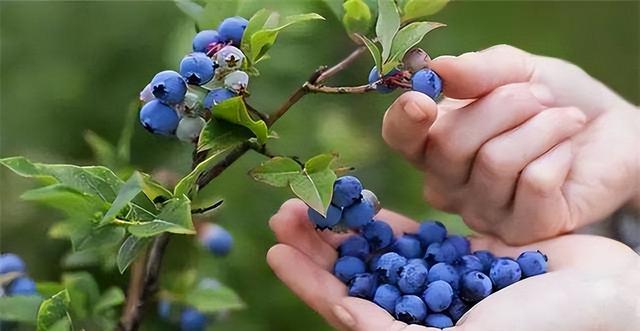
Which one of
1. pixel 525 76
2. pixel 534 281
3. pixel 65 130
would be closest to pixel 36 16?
pixel 65 130

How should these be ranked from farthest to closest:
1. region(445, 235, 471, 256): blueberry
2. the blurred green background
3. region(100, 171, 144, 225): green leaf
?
the blurred green background → region(445, 235, 471, 256): blueberry → region(100, 171, 144, 225): green leaf

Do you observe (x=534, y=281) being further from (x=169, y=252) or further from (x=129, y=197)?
(x=169, y=252)

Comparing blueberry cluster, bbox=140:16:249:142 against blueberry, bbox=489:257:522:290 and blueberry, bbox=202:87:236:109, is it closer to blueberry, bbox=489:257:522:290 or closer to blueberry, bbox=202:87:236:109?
blueberry, bbox=202:87:236:109

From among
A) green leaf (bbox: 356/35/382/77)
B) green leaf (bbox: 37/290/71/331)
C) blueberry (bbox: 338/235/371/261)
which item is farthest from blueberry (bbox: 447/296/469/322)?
green leaf (bbox: 37/290/71/331)

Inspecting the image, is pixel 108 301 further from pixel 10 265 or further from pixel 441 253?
pixel 441 253

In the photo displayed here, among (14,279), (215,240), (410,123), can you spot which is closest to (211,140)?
(410,123)
